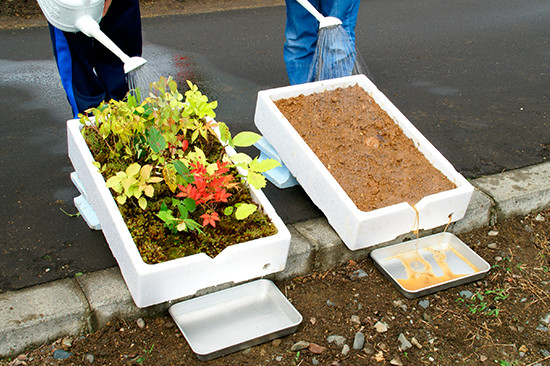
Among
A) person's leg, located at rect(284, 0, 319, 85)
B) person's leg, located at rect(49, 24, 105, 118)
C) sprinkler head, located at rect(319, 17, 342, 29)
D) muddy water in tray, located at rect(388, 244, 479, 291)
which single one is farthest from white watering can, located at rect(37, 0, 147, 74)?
muddy water in tray, located at rect(388, 244, 479, 291)

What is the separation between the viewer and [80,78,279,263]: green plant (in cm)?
232

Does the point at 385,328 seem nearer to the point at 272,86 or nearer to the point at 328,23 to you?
the point at 328,23

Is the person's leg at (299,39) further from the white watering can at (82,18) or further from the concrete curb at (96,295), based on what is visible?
the white watering can at (82,18)

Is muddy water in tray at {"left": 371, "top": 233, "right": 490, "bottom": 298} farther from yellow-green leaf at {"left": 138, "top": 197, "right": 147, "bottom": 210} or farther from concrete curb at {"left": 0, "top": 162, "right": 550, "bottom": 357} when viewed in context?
yellow-green leaf at {"left": 138, "top": 197, "right": 147, "bottom": 210}

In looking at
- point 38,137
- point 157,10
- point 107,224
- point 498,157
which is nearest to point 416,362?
point 107,224

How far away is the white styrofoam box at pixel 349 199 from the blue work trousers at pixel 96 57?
2.56 feet

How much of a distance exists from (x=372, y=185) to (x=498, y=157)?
130cm

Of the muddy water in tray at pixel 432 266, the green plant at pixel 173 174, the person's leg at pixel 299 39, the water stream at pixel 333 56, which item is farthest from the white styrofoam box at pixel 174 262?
the person's leg at pixel 299 39

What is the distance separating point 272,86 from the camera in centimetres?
445

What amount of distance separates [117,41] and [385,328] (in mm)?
1992

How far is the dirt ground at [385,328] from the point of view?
2.25 meters

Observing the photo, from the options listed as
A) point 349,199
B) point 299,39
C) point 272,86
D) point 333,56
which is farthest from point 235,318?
point 272,86

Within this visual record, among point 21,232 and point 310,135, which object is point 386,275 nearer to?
point 310,135

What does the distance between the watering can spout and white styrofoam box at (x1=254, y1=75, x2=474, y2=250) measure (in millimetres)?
786
